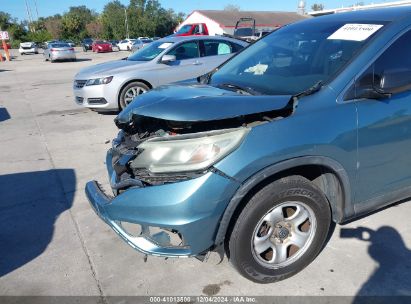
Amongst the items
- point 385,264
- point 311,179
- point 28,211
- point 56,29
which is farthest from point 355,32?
point 56,29

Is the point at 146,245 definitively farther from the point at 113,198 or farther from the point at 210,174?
the point at 210,174

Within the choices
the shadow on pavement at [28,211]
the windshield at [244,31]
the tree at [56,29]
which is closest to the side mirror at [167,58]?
the shadow on pavement at [28,211]

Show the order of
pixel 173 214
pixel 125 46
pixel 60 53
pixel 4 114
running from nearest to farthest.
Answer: pixel 173 214, pixel 4 114, pixel 60 53, pixel 125 46

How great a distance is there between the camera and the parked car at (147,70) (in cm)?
771

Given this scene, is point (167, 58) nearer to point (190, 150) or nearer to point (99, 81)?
point (99, 81)

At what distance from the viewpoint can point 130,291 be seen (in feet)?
8.82

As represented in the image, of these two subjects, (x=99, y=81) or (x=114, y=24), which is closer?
(x=99, y=81)

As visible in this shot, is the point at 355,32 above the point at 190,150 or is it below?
above

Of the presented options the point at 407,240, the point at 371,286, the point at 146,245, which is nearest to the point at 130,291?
the point at 146,245

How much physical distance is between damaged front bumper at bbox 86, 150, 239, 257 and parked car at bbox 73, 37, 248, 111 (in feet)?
18.3

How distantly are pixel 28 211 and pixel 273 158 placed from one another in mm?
2820

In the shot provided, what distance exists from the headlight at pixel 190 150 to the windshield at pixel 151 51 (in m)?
6.32

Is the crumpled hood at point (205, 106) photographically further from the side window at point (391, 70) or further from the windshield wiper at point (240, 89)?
the side window at point (391, 70)

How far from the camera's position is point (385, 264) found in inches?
113
